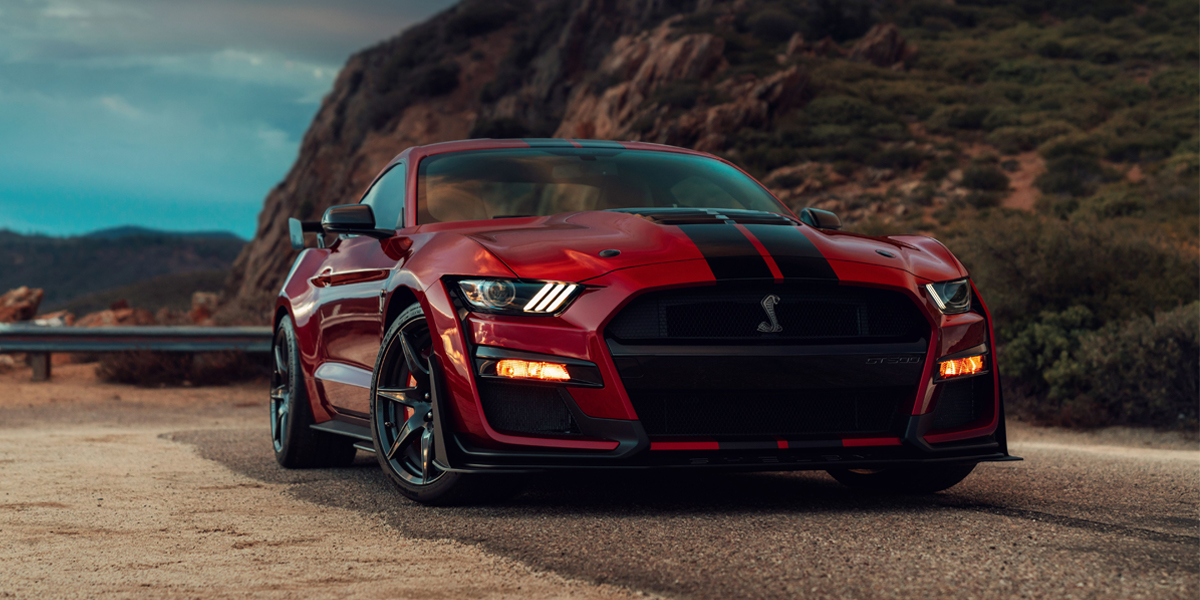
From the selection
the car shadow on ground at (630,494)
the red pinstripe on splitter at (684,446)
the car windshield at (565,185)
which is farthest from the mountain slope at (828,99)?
the red pinstripe on splitter at (684,446)

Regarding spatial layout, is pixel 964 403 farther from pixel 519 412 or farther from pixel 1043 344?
pixel 1043 344

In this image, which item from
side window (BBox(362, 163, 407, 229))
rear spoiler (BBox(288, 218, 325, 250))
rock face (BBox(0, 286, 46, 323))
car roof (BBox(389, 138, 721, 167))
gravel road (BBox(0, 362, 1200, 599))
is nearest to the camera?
gravel road (BBox(0, 362, 1200, 599))

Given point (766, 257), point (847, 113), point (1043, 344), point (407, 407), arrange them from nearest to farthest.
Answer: point (766, 257) < point (407, 407) < point (1043, 344) < point (847, 113)

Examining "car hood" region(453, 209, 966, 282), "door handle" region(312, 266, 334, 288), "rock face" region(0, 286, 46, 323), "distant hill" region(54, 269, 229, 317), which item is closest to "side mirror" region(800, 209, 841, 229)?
"car hood" region(453, 209, 966, 282)

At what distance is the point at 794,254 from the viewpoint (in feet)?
13.3

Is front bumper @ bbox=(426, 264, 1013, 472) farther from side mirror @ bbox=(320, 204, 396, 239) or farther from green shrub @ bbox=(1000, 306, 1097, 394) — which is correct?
green shrub @ bbox=(1000, 306, 1097, 394)

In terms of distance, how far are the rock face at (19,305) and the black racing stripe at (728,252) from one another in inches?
658

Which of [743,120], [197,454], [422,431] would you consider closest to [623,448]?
[422,431]

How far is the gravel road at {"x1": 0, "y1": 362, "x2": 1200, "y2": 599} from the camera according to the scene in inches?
116

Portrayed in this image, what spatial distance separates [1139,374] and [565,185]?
6.46 meters

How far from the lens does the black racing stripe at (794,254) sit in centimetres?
394

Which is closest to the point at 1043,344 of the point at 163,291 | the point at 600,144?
the point at 600,144

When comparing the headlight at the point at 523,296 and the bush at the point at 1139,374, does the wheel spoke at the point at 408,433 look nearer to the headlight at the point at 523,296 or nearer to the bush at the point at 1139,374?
the headlight at the point at 523,296

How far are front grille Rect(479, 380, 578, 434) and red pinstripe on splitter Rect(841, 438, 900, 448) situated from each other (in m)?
0.98
